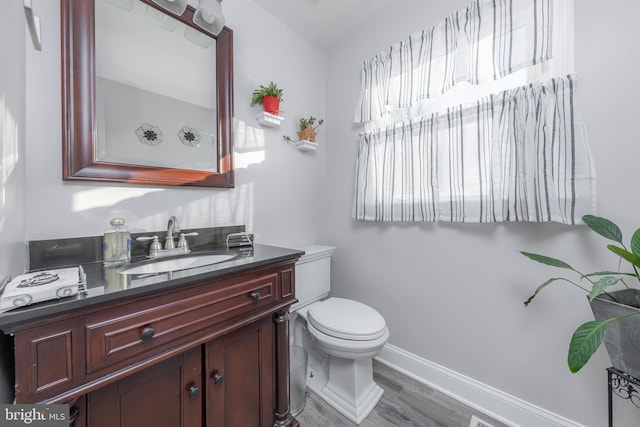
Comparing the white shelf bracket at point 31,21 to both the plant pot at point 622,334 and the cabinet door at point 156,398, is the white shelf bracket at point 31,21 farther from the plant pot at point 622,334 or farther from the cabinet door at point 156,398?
the plant pot at point 622,334

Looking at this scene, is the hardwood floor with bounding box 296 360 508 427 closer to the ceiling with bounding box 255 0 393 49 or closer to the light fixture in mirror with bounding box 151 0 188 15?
the light fixture in mirror with bounding box 151 0 188 15

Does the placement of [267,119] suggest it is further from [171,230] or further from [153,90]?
[171,230]

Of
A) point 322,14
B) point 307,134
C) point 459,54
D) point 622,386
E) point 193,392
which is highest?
point 322,14

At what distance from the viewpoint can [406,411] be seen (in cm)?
132

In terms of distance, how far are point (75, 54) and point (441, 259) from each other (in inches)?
80.8

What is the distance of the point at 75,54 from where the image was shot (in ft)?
3.17

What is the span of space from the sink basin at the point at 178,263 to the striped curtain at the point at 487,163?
1.08 m

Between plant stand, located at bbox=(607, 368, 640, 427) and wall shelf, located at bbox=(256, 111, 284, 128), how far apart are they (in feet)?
6.53

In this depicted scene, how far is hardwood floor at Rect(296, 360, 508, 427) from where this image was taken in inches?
49.1

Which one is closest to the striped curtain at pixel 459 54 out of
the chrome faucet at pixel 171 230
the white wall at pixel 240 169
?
the white wall at pixel 240 169

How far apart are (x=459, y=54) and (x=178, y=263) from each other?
73.3 inches

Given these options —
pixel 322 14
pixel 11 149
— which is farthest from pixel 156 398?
pixel 322 14

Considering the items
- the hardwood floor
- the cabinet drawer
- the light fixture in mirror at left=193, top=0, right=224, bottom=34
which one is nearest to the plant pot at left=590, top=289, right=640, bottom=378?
the hardwood floor

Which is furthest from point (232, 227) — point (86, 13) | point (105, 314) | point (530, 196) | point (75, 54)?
point (530, 196)
